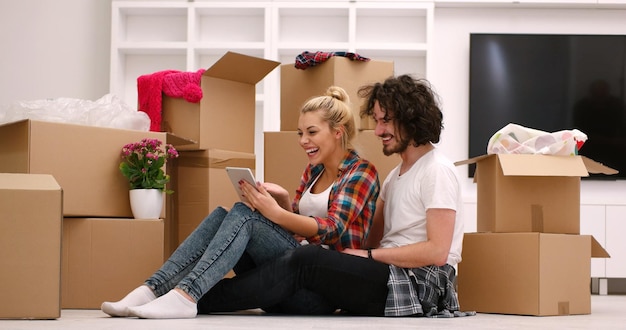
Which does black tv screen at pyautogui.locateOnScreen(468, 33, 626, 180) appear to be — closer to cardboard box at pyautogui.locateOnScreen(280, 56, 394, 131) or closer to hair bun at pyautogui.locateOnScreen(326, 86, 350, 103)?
cardboard box at pyautogui.locateOnScreen(280, 56, 394, 131)

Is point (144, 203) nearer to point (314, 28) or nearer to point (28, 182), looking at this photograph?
point (28, 182)

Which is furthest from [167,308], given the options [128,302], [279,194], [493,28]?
[493,28]

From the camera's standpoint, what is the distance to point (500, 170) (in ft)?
8.91

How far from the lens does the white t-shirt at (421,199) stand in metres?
2.36

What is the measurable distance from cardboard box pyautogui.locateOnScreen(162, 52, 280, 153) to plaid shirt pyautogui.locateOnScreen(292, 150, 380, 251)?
0.73m

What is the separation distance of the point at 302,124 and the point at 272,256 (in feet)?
1.43

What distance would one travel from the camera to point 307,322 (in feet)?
7.36

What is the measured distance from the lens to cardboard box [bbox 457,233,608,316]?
2.60 m

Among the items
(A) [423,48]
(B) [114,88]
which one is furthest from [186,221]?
(A) [423,48]

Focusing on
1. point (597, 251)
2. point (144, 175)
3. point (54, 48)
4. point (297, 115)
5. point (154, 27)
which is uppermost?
point (154, 27)

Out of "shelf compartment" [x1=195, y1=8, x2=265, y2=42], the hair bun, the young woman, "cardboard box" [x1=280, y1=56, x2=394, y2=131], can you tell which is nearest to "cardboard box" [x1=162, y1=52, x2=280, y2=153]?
"cardboard box" [x1=280, y1=56, x2=394, y2=131]

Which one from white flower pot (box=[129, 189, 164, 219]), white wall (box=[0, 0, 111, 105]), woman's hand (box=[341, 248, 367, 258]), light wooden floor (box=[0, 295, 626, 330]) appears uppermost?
white wall (box=[0, 0, 111, 105])

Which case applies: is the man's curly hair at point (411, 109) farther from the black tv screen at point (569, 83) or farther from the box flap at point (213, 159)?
the black tv screen at point (569, 83)

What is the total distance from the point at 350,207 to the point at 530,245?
0.59 metres
